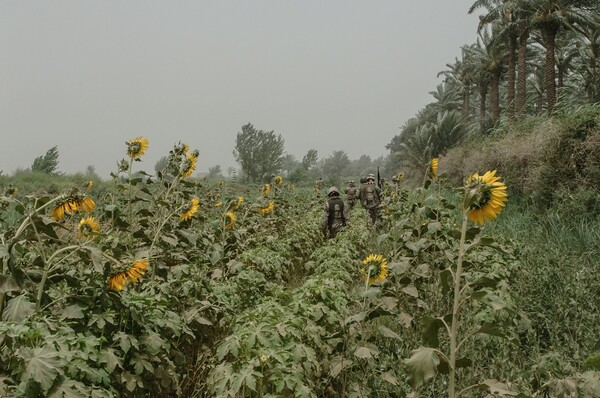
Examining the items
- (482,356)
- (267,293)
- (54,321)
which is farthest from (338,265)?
(54,321)

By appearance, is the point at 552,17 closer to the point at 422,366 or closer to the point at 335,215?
the point at 335,215

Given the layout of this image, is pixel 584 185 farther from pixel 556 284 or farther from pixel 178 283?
pixel 178 283

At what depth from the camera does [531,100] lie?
95.9 feet

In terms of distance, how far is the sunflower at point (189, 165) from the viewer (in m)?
3.67

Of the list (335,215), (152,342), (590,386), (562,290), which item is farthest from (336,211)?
(590,386)

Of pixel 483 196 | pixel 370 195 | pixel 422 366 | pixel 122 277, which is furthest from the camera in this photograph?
pixel 370 195

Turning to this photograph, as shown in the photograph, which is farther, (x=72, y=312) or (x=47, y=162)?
(x=47, y=162)

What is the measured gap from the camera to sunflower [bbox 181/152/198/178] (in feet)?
12.0

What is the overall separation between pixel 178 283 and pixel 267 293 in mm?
1265

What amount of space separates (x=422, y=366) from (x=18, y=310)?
148cm

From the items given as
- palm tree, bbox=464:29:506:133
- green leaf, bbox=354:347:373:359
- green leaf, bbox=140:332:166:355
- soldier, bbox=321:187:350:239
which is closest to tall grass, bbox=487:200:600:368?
green leaf, bbox=354:347:373:359

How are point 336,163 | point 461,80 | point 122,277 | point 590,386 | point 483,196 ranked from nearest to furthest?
point 590,386 < point 483,196 < point 122,277 < point 461,80 < point 336,163

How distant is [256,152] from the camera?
38.0 meters

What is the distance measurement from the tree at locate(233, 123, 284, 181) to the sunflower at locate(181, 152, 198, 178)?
3353cm
